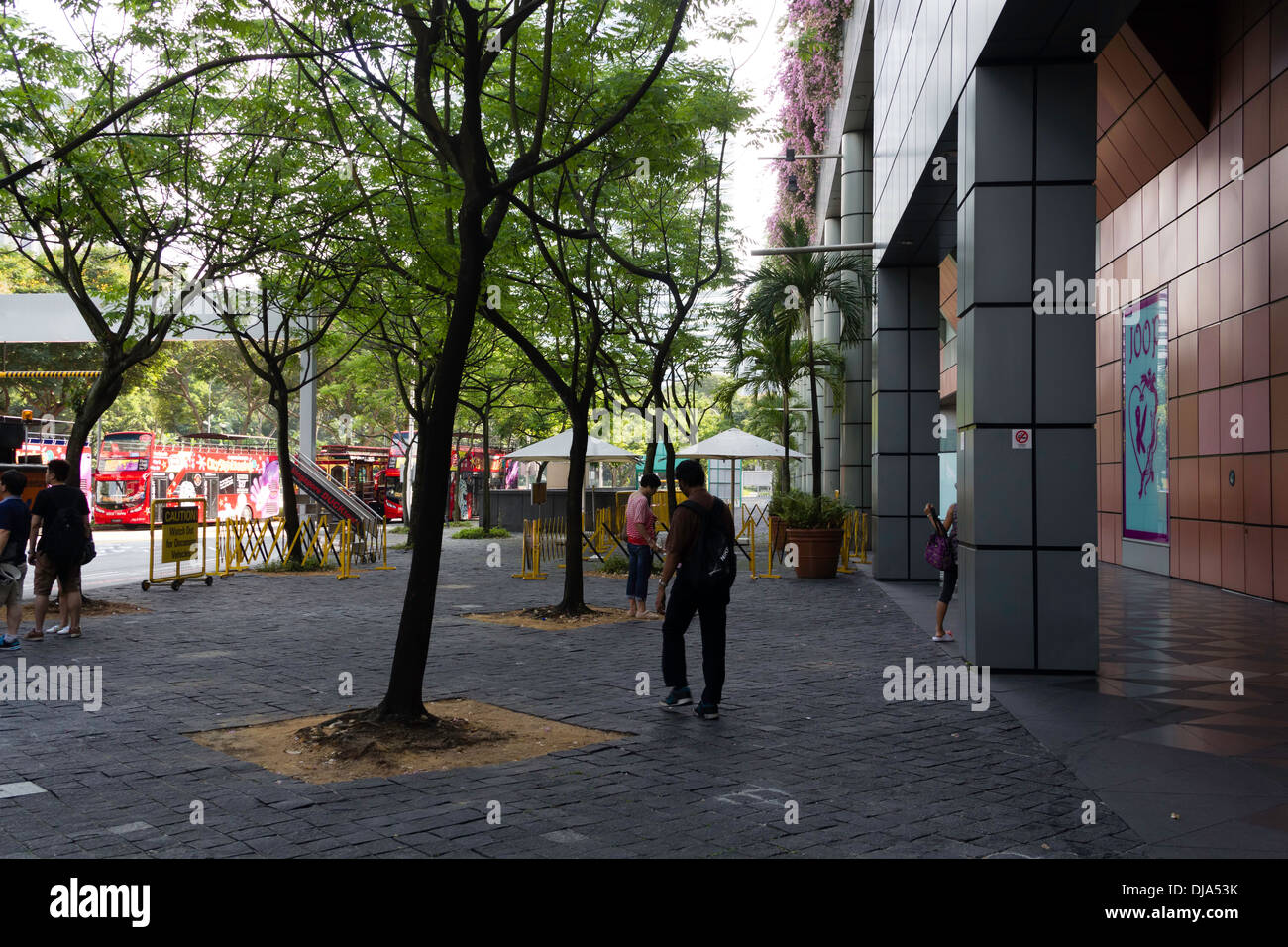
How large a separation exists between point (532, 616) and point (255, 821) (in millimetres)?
8571

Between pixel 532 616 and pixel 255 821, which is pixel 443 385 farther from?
pixel 532 616

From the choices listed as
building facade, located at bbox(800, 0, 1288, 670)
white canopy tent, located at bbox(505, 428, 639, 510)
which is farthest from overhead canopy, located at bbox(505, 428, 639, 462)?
building facade, located at bbox(800, 0, 1288, 670)

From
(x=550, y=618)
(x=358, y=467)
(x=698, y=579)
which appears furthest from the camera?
(x=358, y=467)

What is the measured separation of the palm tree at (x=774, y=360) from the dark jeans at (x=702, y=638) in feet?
53.7

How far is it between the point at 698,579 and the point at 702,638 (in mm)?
452

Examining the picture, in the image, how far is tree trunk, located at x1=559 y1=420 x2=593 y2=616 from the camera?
544 inches

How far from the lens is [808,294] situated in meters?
23.1

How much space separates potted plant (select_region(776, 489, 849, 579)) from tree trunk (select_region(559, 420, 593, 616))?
19.2 ft

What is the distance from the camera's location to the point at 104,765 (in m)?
6.25

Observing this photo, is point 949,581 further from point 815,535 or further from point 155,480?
point 155,480

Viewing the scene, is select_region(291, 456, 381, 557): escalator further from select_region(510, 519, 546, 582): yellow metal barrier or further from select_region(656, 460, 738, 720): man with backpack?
select_region(656, 460, 738, 720): man with backpack

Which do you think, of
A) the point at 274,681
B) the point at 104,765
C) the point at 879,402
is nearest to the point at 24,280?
the point at 879,402

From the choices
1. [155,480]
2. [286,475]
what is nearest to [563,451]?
[286,475]
